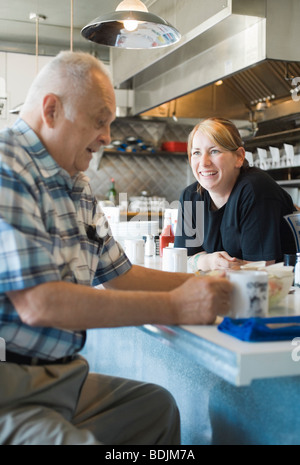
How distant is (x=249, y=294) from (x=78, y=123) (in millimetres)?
580

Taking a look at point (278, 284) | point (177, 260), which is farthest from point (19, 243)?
point (177, 260)

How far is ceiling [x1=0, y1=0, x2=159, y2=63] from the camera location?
5559 millimetres

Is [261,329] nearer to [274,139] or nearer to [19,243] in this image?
[19,243]

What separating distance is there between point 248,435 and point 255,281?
483mm

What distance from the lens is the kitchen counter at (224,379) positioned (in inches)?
40.4

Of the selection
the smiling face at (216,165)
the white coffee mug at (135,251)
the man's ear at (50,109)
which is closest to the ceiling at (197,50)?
the smiling face at (216,165)

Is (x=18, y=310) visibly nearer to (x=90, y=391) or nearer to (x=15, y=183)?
(x=15, y=183)

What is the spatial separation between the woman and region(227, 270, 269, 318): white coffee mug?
93 cm

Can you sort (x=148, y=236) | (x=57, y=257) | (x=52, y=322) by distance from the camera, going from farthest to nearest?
(x=148, y=236)
(x=57, y=257)
(x=52, y=322)

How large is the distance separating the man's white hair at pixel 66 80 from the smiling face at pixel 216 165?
4.02 feet

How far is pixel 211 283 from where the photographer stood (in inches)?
47.3

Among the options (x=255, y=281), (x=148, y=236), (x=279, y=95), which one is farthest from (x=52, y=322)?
(x=279, y=95)

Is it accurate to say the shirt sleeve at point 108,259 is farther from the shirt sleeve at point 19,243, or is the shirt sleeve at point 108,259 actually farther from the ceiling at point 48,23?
the ceiling at point 48,23

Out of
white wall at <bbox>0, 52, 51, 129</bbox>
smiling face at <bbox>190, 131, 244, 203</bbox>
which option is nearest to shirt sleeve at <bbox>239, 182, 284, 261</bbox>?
smiling face at <bbox>190, 131, 244, 203</bbox>
